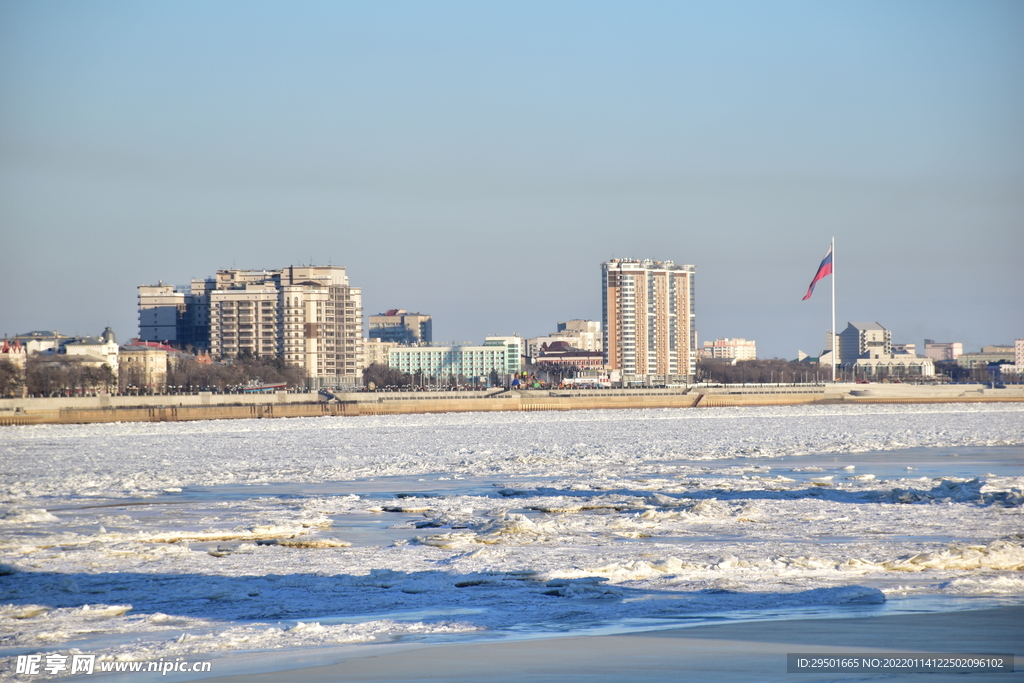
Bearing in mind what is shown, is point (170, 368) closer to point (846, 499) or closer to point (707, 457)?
point (707, 457)

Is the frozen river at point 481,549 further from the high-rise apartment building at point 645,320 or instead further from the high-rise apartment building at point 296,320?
the high-rise apartment building at point 645,320

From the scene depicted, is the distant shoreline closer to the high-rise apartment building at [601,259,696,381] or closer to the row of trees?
the row of trees

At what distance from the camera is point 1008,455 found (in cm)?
2520

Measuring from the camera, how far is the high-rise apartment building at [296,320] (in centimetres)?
14938

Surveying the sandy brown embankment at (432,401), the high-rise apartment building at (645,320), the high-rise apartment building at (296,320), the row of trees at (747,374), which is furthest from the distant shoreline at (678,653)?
the high-rise apartment building at (645,320)

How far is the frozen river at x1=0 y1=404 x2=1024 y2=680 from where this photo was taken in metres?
8.62

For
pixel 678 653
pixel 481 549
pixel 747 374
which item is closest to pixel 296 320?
pixel 747 374

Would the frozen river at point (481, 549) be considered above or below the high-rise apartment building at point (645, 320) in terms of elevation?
below

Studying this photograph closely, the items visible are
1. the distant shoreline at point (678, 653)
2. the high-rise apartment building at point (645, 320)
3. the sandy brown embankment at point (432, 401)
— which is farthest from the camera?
the high-rise apartment building at point (645, 320)

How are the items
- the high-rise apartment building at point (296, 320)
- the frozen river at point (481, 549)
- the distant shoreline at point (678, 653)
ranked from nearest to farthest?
the distant shoreline at point (678, 653) < the frozen river at point (481, 549) < the high-rise apartment building at point (296, 320)

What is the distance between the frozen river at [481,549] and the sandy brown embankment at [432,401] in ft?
176

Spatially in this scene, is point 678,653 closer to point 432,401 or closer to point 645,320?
point 432,401

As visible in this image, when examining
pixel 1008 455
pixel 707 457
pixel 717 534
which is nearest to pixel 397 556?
pixel 717 534

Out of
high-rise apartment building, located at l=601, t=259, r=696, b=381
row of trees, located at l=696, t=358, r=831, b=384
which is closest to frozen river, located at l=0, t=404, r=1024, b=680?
row of trees, located at l=696, t=358, r=831, b=384
